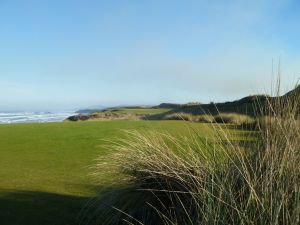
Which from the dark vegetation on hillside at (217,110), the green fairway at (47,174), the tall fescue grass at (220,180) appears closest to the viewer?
the tall fescue grass at (220,180)

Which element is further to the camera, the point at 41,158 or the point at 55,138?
the point at 55,138

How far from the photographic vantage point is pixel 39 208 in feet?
20.1

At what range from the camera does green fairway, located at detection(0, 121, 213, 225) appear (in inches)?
233

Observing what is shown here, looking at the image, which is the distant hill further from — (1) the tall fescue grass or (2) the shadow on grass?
(2) the shadow on grass

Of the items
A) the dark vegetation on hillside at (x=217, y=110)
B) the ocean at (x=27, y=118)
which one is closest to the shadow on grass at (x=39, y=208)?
the dark vegetation on hillside at (x=217, y=110)

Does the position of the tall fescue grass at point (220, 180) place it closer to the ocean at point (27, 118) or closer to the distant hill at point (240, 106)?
the distant hill at point (240, 106)

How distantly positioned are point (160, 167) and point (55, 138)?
9.66m

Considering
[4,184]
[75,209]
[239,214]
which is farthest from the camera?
[4,184]

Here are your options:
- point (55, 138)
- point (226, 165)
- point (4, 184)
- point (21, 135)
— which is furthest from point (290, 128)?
point (21, 135)

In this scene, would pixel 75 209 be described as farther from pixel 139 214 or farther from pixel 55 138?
pixel 55 138

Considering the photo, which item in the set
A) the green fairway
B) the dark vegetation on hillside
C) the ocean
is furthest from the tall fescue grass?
the ocean

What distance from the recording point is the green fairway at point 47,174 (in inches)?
233

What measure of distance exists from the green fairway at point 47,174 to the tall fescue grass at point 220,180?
607 millimetres

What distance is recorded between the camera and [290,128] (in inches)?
153
